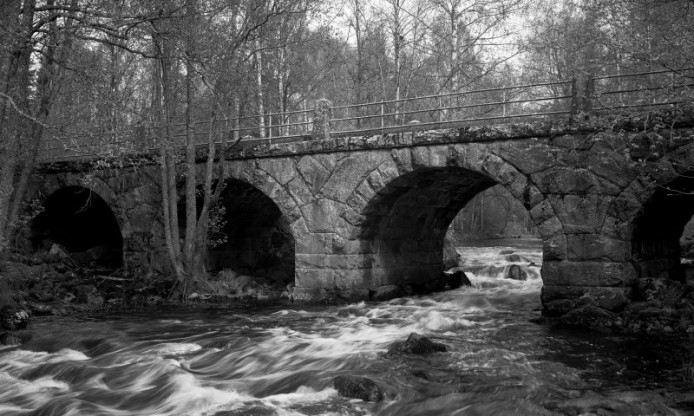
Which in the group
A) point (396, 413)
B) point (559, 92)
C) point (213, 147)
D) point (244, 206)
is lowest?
point (396, 413)

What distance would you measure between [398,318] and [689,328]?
476cm

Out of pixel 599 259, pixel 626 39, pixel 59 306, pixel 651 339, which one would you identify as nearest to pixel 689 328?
pixel 651 339

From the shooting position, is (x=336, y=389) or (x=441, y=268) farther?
(x=441, y=268)

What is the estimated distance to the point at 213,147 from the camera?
50.0ft

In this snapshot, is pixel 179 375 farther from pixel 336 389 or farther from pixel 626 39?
pixel 626 39

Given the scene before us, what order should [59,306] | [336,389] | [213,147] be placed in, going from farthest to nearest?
[213,147] → [59,306] → [336,389]

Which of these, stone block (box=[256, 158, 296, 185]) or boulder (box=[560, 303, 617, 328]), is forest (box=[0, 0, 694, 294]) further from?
boulder (box=[560, 303, 617, 328])

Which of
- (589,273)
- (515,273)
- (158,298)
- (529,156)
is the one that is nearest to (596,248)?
(589,273)

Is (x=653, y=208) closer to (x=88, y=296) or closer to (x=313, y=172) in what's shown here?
(x=313, y=172)

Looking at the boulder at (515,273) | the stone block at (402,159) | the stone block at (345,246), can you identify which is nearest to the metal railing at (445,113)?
the stone block at (402,159)

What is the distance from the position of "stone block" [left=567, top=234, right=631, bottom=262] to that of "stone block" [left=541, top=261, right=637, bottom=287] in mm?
88

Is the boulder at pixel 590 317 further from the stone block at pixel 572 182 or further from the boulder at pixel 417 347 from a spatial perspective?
the boulder at pixel 417 347

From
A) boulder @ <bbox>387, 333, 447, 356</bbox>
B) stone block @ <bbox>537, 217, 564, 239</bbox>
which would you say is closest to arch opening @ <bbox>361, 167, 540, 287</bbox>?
stone block @ <bbox>537, 217, 564, 239</bbox>

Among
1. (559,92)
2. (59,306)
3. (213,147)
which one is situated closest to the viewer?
(59,306)
